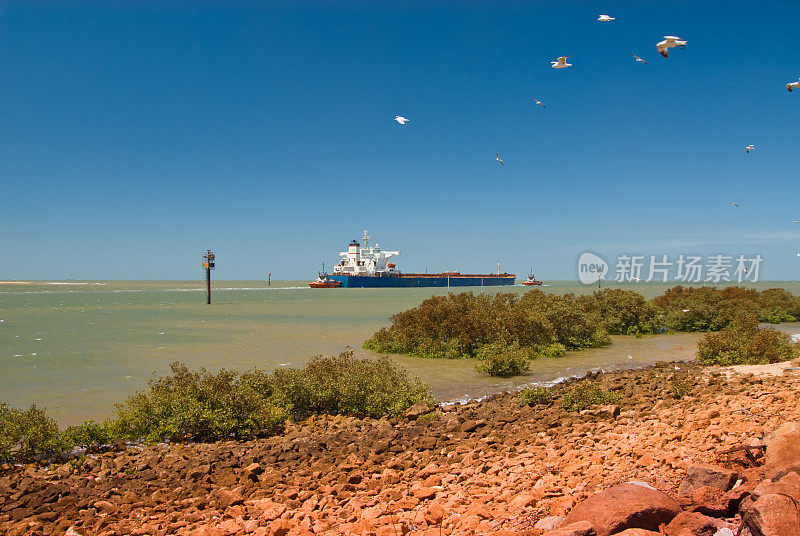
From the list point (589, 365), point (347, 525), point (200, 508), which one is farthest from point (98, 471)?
point (589, 365)

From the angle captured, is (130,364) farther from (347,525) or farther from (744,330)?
(744,330)

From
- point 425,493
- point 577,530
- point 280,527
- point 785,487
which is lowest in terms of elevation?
point 280,527

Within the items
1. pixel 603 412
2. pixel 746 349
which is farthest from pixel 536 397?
pixel 746 349

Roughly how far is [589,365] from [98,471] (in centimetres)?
1438

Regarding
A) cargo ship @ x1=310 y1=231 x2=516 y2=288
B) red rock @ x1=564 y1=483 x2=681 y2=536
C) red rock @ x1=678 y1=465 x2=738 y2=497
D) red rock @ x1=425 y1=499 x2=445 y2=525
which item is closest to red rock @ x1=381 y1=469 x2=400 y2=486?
red rock @ x1=425 y1=499 x2=445 y2=525

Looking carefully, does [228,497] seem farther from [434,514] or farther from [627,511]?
[627,511]

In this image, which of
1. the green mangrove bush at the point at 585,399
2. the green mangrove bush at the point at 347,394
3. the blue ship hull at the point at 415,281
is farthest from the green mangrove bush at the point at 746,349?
the blue ship hull at the point at 415,281

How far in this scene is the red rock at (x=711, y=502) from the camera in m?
3.72

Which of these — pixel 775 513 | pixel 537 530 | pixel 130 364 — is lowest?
pixel 130 364

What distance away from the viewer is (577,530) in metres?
3.52

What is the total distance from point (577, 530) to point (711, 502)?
1.11 metres

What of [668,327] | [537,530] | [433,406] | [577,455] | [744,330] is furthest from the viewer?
[668,327]

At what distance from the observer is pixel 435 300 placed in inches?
851

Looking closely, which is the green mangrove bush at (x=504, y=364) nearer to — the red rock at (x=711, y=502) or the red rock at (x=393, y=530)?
the red rock at (x=393, y=530)
